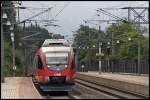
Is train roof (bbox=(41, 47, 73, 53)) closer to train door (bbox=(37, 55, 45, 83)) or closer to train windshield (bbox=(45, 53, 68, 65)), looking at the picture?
train windshield (bbox=(45, 53, 68, 65))

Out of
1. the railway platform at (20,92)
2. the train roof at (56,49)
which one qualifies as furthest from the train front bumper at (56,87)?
the train roof at (56,49)

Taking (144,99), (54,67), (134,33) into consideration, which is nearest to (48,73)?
(54,67)

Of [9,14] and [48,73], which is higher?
[9,14]

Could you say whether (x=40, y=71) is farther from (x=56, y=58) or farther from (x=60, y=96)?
(x=60, y=96)

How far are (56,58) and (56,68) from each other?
0.68 metres

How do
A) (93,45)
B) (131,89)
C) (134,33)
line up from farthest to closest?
(93,45) < (134,33) < (131,89)

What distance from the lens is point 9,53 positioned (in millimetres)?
79625

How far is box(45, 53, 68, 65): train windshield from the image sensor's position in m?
30.8

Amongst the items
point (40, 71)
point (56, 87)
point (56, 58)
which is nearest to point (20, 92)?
point (40, 71)

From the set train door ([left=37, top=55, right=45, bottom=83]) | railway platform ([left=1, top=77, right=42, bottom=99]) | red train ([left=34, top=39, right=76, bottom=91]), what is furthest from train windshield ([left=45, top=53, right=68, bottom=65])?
railway platform ([left=1, top=77, right=42, bottom=99])

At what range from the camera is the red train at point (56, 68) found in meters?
30.4

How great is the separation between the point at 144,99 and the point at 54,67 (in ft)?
20.6

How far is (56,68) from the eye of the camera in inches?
1205

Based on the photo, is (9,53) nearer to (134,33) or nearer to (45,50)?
(134,33)
